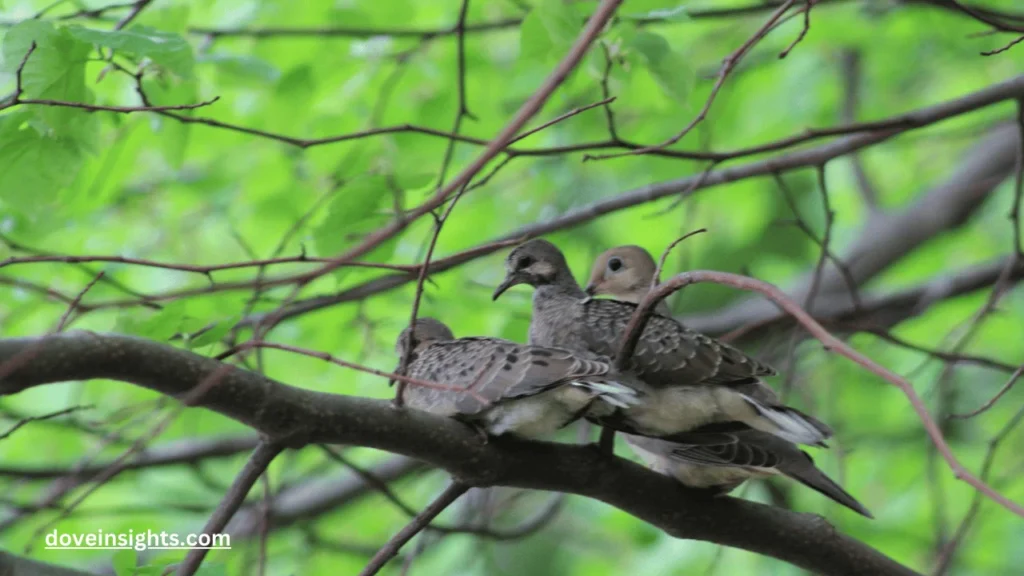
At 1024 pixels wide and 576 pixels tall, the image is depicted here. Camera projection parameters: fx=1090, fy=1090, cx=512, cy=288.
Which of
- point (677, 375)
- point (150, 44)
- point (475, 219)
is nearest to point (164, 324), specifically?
point (150, 44)

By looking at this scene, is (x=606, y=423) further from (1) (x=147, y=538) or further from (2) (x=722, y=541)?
(1) (x=147, y=538)

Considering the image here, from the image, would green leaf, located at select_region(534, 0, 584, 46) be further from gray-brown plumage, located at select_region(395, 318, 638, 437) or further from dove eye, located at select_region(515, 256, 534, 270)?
gray-brown plumage, located at select_region(395, 318, 638, 437)

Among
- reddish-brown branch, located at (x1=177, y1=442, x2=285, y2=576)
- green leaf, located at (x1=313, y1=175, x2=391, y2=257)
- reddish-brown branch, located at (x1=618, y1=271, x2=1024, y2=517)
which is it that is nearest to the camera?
reddish-brown branch, located at (x1=618, y1=271, x2=1024, y2=517)

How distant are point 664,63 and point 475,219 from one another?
2.19 m

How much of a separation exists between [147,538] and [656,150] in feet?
6.68

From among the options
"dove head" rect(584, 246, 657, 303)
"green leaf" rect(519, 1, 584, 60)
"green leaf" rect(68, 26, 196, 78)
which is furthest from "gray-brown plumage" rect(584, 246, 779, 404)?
"green leaf" rect(68, 26, 196, 78)

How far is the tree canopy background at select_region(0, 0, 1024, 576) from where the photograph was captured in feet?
10.0

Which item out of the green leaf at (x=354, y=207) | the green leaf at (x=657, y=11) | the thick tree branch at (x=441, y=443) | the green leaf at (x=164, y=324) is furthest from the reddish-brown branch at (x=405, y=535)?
the green leaf at (x=657, y=11)

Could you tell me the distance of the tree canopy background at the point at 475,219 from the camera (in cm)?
305

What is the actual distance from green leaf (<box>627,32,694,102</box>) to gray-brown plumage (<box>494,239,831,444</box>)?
2.29 ft

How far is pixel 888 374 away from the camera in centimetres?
154

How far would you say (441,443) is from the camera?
2.23 m

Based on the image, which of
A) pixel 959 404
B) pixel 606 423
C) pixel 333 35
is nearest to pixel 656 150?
pixel 606 423

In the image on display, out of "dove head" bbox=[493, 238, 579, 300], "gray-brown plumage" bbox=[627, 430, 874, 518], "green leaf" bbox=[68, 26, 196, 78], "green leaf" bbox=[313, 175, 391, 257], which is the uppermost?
"green leaf" bbox=[68, 26, 196, 78]
